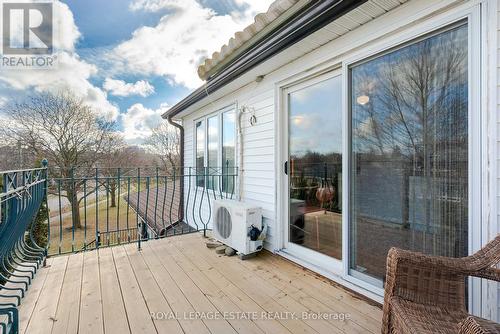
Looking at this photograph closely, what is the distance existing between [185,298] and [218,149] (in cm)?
297

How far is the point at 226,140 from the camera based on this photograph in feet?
14.1

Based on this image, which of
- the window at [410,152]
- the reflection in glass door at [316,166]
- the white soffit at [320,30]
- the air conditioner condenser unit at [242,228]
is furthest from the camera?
the air conditioner condenser unit at [242,228]

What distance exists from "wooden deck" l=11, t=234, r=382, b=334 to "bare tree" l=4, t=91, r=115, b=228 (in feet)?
24.1

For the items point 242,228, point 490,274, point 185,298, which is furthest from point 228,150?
point 490,274

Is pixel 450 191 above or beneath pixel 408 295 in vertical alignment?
above

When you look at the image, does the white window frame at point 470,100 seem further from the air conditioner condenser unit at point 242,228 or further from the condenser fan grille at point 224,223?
the condenser fan grille at point 224,223

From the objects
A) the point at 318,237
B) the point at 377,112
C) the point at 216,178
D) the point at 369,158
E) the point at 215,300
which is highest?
the point at 377,112

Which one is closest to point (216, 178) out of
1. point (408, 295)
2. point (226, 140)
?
point (226, 140)

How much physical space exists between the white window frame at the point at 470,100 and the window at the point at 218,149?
1.44 meters

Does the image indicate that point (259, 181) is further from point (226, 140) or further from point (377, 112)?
point (377, 112)

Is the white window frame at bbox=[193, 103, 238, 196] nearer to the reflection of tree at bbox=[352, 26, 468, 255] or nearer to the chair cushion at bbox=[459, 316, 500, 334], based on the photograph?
the reflection of tree at bbox=[352, 26, 468, 255]

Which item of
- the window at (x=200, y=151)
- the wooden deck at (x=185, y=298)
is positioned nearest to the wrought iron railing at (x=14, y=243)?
the wooden deck at (x=185, y=298)

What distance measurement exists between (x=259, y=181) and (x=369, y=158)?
5.21 feet

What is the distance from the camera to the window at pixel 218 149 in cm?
408
